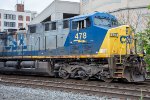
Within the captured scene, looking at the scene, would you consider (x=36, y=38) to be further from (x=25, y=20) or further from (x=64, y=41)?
(x=25, y=20)

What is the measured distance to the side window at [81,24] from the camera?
14.6m

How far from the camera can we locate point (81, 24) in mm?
14922

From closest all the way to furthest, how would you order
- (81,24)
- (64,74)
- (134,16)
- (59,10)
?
(81,24) → (64,74) → (134,16) → (59,10)

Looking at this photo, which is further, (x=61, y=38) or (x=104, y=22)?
(x=61, y=38)

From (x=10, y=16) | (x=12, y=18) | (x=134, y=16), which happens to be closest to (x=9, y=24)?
(x=12, y=18)

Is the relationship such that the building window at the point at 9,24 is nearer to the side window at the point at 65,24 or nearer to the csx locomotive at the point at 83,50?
the csx locomotive at the point at 83,50

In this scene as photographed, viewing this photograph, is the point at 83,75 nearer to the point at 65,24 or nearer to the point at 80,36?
the point at 80,36

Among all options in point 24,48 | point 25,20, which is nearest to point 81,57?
point 24,48

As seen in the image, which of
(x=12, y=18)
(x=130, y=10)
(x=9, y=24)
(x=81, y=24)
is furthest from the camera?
(x=9, y=24)

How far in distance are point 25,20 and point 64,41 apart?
259ft

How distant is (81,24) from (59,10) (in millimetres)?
20888

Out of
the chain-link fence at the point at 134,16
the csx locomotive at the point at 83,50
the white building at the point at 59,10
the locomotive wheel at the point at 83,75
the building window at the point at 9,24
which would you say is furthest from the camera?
the building window at the point at 9,24

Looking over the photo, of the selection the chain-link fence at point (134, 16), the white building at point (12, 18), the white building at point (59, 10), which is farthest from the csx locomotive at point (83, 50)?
the white building at point (12, 18)

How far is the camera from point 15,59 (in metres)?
19.2
